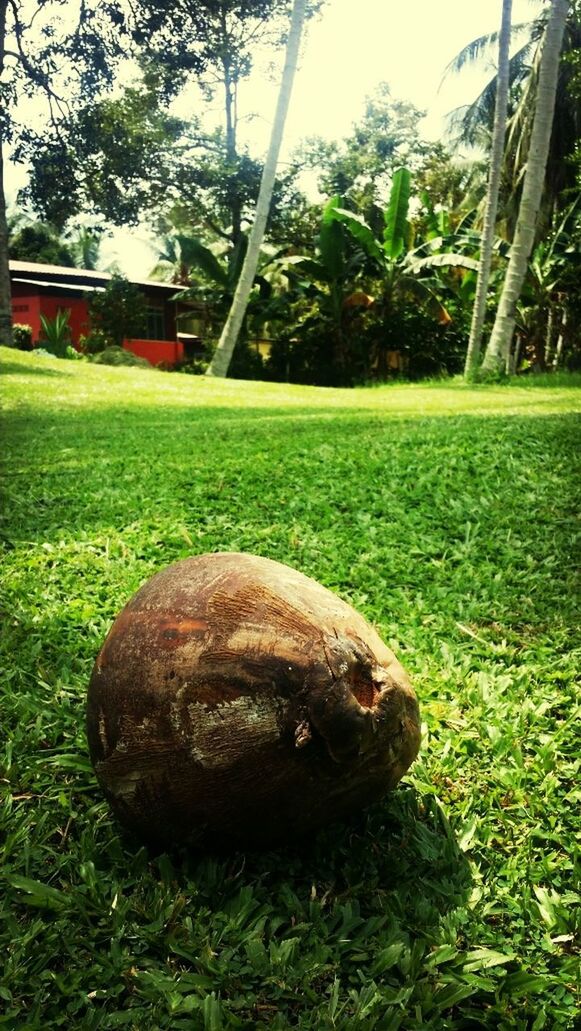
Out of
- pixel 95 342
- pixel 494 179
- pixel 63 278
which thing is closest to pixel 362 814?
pixel 494 179

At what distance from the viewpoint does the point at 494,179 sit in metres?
15.6

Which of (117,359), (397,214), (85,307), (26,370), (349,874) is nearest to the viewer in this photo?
(349,874)

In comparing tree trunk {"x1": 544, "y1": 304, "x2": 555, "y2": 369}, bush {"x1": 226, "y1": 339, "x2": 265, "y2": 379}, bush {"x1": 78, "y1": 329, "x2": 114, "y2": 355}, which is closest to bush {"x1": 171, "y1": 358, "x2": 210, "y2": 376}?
bush {"x1": 226, "y1": 339, "x2": 265, "y2": 379}

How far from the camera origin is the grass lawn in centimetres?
206

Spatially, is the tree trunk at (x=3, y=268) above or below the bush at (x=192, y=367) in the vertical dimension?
above

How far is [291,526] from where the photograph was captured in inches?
207

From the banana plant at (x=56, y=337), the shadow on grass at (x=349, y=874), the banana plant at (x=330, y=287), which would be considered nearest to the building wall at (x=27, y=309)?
the banana plant at (x=56, y=337)

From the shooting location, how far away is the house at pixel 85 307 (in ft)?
88.0

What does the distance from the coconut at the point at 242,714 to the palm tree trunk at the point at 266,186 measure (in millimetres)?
15109

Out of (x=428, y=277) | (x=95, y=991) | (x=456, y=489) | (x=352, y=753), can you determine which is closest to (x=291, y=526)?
(x=456, y=489)

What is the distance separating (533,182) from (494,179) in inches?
117

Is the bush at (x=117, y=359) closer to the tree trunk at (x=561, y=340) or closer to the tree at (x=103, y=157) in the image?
the tree at (x=103, y=157)

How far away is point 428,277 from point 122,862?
19.3m

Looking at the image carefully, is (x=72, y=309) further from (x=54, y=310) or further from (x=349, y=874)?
(x=349, y=874)
